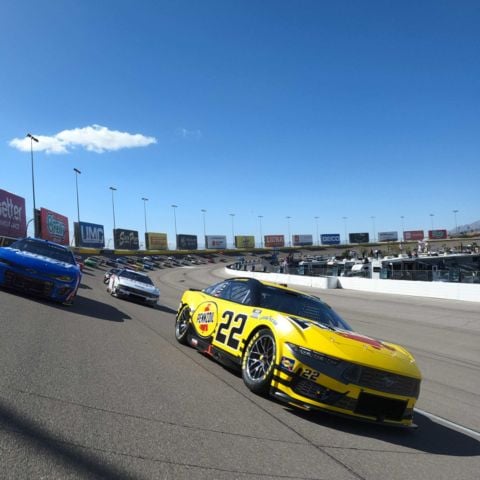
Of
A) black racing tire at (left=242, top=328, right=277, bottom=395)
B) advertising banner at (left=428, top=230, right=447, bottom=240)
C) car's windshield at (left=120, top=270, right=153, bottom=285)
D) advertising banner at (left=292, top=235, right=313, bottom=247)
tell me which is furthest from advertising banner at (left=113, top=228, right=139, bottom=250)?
advertising banner at (left=428, top=230, right=447, bottom=240)

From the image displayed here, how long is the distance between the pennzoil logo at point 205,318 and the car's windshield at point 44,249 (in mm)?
5681

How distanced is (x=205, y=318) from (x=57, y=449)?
171 inches

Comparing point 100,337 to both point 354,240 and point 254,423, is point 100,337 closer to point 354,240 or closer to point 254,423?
point 254,423

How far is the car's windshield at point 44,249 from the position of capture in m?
12.1

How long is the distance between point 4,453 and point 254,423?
2.20 meters

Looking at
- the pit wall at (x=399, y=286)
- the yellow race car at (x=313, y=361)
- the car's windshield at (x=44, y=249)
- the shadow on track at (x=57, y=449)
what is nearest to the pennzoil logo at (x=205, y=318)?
the yellow race car at (x=313, y=361)

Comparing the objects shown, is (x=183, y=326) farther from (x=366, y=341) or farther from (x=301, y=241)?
(x=301, y=241)

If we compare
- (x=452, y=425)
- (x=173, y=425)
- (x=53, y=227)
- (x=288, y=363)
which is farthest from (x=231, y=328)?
(x=53, y=227)

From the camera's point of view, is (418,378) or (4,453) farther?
(418,378)

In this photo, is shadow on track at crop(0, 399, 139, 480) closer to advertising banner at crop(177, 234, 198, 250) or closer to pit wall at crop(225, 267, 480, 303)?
pit wall at crop(225, 267, 480, 303)

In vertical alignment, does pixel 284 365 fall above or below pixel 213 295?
below

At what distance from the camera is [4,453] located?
329cm

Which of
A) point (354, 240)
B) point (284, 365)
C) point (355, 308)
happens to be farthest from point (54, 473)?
point (354, 240)

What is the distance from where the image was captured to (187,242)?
109 m
